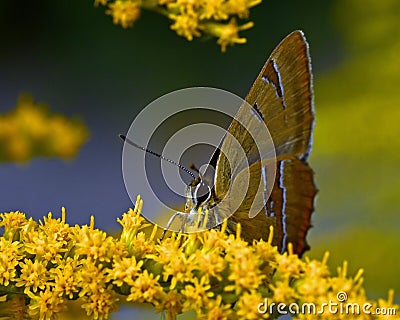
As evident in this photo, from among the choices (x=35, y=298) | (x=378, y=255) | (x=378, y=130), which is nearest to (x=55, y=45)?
(x=378, y=130)

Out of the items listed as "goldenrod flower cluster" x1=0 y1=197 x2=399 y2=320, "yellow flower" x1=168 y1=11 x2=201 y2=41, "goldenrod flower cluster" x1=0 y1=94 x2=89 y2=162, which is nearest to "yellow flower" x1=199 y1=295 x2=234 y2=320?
"goldenrod flower cluster" x1=0 y1=197 x2=399 y2=320

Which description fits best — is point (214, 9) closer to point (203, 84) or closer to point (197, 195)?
point (197, 195)

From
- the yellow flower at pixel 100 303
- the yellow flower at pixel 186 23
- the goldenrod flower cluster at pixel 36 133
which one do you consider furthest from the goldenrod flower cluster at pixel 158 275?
the goldenrod flower cluster at pixel 36 133

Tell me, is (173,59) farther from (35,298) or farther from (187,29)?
(35,298)

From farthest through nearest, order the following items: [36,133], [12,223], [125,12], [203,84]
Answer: [203,84]
[36,133]
[125,12]
[12,223]

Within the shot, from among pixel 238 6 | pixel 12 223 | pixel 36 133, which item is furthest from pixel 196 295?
pixel 36 133

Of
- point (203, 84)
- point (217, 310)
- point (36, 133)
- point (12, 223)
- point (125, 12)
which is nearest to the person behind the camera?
point (217, 310)
